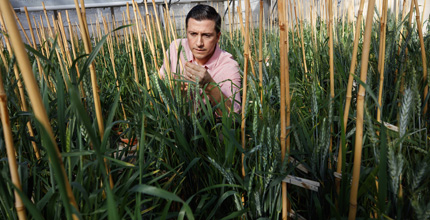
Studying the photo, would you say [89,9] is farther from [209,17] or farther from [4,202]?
[4,202]

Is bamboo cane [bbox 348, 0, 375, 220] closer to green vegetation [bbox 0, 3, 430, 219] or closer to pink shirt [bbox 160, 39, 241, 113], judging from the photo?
green vegetation [bbox 0, 3, 430, 219]

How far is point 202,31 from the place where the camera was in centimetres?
128

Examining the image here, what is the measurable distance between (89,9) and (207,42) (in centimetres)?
392

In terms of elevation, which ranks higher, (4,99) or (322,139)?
(4,99)

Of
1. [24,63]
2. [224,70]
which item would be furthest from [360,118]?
[224,70]

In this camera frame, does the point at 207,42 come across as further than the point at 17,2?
No

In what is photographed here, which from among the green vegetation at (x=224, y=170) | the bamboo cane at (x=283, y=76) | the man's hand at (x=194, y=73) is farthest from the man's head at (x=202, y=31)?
the bamboo cane at (x=283, y=76)

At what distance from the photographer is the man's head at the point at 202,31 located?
128cm

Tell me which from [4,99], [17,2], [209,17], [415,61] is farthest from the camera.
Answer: [17,2]

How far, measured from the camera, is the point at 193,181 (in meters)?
0.75

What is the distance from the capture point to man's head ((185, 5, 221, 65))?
1.28 metres

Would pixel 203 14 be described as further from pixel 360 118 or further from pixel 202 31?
pixel 360 118

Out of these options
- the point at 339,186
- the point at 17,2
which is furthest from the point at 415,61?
the point at 17,2

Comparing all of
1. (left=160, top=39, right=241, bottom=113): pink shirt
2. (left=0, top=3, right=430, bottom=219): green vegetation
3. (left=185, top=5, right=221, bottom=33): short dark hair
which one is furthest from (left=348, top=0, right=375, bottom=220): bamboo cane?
(left=185, top=5, right=221, bottom=33): short dark hair
